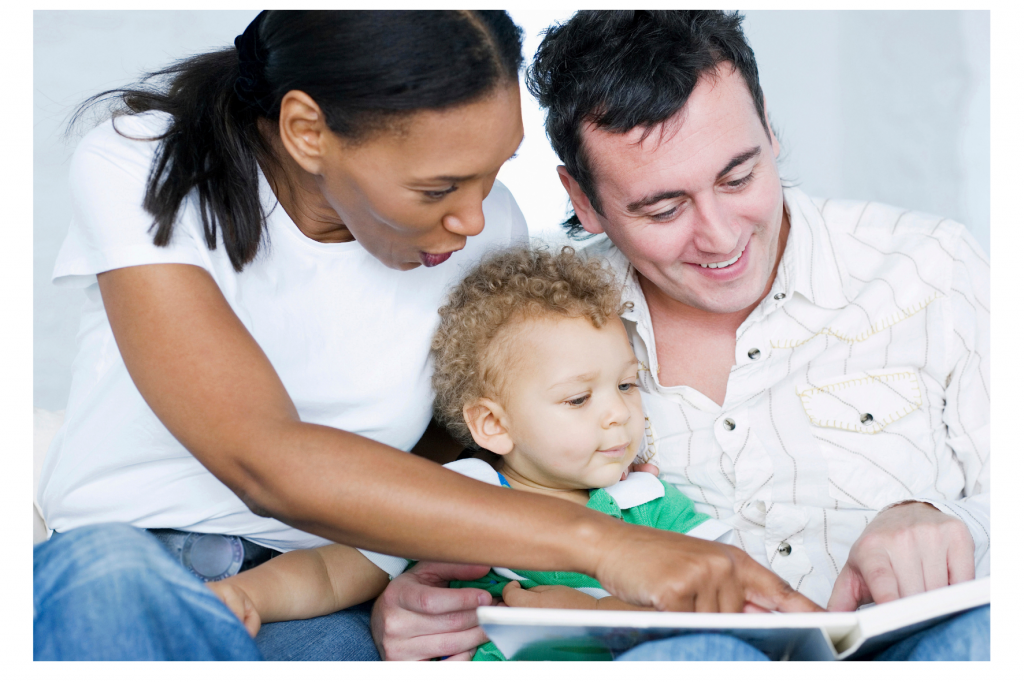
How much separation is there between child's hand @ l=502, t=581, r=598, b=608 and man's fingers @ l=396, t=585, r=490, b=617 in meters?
0.05

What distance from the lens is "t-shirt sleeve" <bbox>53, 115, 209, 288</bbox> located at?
1348 millimetres

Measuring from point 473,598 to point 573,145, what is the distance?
3.06 ft

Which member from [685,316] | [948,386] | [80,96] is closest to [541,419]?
[685,316]

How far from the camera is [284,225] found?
5.27ft

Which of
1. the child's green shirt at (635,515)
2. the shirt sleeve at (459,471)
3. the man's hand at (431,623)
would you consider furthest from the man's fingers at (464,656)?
the shirt sleeve at (459,471)

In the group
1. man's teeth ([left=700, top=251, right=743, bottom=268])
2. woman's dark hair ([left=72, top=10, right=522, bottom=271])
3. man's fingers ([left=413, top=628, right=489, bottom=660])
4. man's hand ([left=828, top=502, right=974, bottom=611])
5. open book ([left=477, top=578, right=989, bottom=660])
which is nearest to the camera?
open book ([left=477, top=578, right=989, bottom=660])

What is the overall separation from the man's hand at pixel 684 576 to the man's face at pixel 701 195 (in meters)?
0.69

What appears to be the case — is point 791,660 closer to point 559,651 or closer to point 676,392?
point 559,651

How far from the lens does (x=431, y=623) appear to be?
1556 millimetres

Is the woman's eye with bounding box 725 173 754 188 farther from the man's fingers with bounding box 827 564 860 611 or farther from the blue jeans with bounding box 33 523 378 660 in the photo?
the blue jeans with bounding box 33 523 378 660

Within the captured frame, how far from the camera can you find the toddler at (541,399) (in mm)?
1737

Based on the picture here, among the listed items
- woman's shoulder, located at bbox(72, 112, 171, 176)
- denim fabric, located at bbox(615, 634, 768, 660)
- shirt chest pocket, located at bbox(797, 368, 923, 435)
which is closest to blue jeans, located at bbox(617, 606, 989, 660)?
denim fabric, located at bbox(615, 634, 768, 660)

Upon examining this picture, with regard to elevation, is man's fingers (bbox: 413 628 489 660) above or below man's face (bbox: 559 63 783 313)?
below

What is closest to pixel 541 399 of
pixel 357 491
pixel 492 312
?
pixel 492 312
